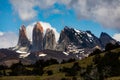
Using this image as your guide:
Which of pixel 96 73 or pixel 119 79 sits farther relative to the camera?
pixel 96 73

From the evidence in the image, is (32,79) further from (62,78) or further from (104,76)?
(104,76)

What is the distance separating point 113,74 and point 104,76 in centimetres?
682

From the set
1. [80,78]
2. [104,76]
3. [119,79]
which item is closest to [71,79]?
[80,78]

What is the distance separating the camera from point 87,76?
194 m

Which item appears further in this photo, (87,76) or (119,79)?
(87,76)

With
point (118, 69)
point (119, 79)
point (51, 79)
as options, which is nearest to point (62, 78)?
point (51, 79)

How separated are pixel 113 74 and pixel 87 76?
50.9 feet

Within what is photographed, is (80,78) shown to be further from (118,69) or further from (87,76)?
(118,69)

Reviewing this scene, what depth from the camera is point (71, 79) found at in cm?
19450

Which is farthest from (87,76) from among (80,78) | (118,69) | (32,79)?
(32,79)

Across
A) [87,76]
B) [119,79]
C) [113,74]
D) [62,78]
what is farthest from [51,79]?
[119,79]

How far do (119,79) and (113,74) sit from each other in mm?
36908

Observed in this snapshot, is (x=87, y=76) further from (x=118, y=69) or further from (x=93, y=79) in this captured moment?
(x=118, y=69)

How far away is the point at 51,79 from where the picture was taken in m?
200
